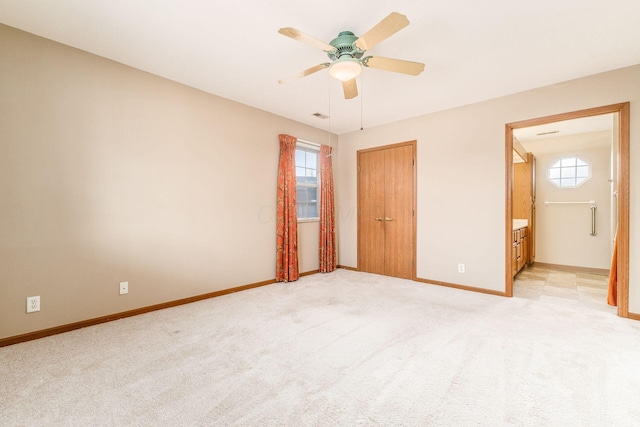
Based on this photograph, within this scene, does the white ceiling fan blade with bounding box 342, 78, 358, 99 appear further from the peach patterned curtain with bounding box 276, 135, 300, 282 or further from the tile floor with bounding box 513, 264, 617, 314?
the tile floor with bounding box 513, 264, 617, 314

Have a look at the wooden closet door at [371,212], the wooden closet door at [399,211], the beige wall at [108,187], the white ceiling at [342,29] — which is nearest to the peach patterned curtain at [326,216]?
the wooden closet door at [371,212]

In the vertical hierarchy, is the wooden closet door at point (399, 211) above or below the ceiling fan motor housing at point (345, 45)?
below

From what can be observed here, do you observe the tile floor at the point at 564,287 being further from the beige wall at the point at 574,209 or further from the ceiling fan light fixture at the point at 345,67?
the ceiling fan light fixture at the point at 345,67

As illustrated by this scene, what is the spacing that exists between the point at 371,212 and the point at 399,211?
531 millimetres

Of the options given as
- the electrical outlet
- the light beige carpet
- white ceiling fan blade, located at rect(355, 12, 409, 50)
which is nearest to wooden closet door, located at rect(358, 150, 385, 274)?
the light beige carpet

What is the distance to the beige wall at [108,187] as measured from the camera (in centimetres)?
228

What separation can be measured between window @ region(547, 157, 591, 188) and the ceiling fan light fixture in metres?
5.15

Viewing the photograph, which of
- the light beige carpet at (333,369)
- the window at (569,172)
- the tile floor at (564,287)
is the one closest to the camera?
the light beige carpet at (333,369)

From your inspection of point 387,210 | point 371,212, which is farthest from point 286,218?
point 387,210

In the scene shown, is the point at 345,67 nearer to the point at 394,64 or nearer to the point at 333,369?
the point at 394,64

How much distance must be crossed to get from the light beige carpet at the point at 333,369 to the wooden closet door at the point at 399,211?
147 cm

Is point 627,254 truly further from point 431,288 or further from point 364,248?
point 364,248

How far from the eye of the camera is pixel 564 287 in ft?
12.9

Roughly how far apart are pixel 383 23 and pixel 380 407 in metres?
2.28
